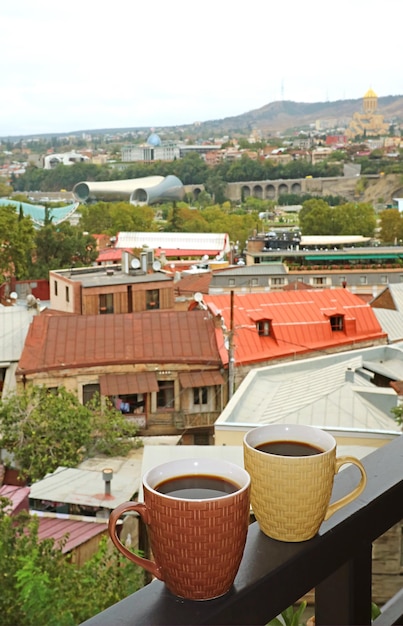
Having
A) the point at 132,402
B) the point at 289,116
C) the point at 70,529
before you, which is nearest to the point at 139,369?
the point at 132,402

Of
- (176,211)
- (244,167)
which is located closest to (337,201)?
(244,167)

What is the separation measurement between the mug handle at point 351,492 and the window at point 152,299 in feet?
36.7

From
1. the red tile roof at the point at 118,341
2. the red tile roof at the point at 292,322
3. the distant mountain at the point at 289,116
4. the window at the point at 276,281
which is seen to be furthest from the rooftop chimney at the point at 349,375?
the distant mountain at the point at 289,116

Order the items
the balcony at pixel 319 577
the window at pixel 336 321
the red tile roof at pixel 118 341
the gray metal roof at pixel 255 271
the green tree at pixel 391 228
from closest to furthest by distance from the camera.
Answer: the balcony at pixel 319 577
the red tile roof at pixel 118 341
the window at pixel 336 321
the gray metal roof at pixel 255 271
the green tree at pixel 391 228

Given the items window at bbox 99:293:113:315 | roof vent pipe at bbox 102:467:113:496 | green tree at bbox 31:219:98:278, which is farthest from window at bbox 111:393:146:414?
green tree at bbox 31:219:98:278

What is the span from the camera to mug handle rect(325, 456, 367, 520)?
80 centimetres

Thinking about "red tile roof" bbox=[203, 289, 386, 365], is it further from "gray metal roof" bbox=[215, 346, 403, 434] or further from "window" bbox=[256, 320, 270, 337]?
"gray metal roof" bbox=[215, 346, 403, 434]

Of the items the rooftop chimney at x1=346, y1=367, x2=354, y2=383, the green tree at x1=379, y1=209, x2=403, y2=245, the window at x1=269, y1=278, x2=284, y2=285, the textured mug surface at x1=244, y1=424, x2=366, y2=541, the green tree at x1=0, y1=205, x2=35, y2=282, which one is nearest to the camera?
the textured mug surface at x1=244, y1=424, x2=366, y2=541

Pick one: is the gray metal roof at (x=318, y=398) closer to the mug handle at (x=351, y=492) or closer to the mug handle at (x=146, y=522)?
the mug handle at (x=351, y=492)

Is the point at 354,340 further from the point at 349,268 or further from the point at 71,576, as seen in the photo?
the point at 349,268

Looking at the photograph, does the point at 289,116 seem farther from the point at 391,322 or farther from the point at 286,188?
the point at 391,322

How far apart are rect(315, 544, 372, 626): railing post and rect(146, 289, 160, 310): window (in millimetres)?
11181

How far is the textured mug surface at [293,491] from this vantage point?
0.77 metres

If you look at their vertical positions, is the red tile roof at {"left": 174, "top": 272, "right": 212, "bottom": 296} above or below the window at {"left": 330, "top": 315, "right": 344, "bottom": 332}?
below
